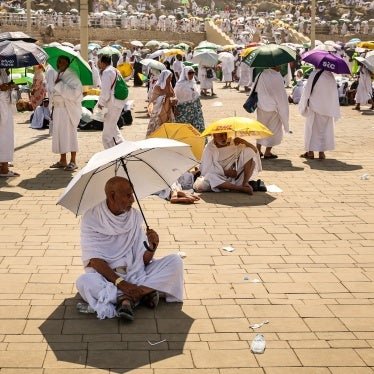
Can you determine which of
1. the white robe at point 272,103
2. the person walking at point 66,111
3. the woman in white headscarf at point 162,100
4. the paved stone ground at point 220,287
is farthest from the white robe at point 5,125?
the white robe at point 272,103

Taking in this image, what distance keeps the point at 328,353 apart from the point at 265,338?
43 centimetres

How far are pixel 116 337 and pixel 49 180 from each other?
5.42 meters

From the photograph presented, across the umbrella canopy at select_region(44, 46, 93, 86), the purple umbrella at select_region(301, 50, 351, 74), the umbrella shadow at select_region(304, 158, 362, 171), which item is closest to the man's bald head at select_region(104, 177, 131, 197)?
the umbrella canopy at select_region(44, 46, 93, 86)

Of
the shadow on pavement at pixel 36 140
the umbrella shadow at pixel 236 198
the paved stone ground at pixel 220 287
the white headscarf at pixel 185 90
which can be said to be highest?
the white headscarf at pixel 185 90

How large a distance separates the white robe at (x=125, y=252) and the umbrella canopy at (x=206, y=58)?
17297 millimetres

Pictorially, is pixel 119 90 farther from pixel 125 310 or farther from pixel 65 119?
pixel 125 310

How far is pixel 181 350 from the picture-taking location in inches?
191

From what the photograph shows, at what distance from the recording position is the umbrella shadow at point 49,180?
9.78 meters

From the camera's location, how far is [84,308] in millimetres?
5480

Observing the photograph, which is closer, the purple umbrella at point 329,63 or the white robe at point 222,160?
the white robe at point 222,160

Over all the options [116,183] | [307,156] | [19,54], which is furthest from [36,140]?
[116,183]

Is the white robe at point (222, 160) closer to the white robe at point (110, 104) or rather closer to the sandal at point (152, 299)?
the white robe at point (110, 104)

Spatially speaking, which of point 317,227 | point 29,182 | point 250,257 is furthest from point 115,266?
point 29,182

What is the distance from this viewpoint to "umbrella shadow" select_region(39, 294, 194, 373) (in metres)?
4.70
